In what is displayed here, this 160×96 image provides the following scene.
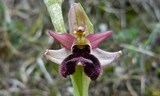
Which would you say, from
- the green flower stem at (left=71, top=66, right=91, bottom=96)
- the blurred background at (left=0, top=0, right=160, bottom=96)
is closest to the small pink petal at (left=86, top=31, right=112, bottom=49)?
the green flower stem at (left=71, top=66, right=91, bottom=96)

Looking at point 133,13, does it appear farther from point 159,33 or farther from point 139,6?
point 159,33

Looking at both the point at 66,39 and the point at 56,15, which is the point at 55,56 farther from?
the point at 56,15

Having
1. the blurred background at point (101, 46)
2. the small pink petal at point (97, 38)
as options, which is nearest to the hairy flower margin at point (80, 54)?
the small pink petal at point (97, 38)

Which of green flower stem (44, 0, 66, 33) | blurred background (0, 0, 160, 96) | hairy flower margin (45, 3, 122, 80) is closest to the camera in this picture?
hairy flower margin (45, 3, 122, 80)

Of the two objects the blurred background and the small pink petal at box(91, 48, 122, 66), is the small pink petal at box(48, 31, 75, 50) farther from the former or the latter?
the blurred background

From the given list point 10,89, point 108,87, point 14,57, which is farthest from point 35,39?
point 108,87

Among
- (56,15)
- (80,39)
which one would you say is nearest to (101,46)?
(56,15)

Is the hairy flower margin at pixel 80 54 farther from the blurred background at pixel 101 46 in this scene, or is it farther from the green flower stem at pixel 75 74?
the blurred background at pixel 101 46

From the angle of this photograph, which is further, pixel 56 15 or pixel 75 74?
pixel 56 15
